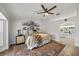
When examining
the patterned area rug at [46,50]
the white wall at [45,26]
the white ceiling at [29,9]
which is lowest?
the patterned area rug at [46,50]

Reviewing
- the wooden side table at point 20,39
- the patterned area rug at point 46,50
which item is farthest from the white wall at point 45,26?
the patterned area rug at point 46,50

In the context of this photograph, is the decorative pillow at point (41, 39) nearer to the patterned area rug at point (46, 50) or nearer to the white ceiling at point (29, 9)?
the patterned area rug at point (46, 50)

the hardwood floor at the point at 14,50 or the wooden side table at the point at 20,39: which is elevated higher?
the wooden side table at the point at 20,39

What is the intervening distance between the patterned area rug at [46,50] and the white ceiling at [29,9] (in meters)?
0.47

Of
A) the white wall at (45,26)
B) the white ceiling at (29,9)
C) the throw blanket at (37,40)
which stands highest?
the white ceiling at (29,9)

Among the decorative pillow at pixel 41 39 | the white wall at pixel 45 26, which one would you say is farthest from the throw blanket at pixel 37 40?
the white wall at pixel 45 26

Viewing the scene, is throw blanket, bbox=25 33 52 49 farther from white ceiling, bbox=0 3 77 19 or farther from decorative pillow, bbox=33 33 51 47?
white ceiling, bbox=0 3 77 19

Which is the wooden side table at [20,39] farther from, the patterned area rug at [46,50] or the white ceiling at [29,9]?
the white ceiling at [29,9]

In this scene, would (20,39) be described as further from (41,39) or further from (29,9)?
(29,9)

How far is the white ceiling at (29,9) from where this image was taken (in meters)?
1.81

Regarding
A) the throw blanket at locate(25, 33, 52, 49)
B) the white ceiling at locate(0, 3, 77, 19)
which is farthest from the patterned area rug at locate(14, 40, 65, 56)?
the white ceiling at locate(0, 3, 77, 19)

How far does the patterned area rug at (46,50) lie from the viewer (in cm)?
185

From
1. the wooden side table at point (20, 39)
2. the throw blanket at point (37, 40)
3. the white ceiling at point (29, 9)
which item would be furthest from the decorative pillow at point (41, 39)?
the white ceiling at point (29, 9)

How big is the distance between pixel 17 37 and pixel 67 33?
33.0 inches
